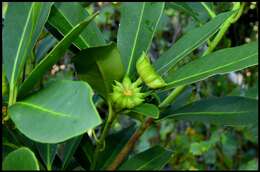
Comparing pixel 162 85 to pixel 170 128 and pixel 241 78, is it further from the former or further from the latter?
pixel 170 128

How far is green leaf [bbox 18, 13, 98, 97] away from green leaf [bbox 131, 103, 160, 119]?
0.14 m

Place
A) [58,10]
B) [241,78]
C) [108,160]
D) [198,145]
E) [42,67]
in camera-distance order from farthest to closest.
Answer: [241,78] → [198,145] → [108,160] → [58,10] → [42,67]

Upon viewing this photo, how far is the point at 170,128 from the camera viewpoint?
243 cm

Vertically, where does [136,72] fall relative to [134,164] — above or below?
above

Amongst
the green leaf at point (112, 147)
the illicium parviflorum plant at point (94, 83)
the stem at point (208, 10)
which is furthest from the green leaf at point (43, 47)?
the stem at point (208, 10)

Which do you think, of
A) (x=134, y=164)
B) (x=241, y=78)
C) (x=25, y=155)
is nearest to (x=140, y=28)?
(x=134, y=164)

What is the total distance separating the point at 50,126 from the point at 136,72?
0.26m

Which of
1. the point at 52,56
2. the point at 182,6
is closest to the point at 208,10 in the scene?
the point at 182,6

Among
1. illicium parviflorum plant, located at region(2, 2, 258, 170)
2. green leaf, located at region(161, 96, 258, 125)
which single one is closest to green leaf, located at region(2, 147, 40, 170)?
illicium parviflorum plant, located at region(2, 2, 258, 170)

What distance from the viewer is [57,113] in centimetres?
54

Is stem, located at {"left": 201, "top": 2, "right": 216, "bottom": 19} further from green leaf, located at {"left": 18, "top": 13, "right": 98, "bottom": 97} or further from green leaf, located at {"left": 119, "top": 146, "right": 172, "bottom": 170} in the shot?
green leaf, located at {"left": 18, "top": 13, "right": 98, "bottom": 97}

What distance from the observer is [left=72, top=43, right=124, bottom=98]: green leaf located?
2.12 feet

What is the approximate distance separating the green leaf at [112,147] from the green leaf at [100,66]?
220mm

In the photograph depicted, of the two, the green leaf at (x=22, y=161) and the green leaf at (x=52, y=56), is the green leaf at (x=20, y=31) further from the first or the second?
the green leaf at (x=22, y=161)
